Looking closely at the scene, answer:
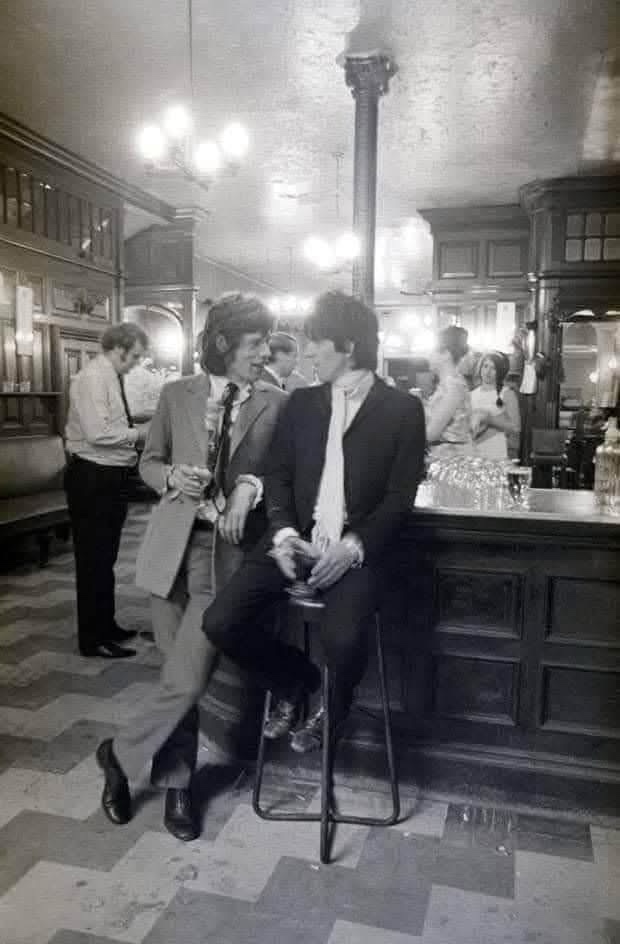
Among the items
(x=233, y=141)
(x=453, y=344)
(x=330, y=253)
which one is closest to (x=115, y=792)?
(x=453, y=344)

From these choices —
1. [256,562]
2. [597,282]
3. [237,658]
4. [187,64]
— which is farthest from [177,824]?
[597,282]

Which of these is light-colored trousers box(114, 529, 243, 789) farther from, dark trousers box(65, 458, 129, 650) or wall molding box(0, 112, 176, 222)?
wall molding box(0, 112, 176, 222)

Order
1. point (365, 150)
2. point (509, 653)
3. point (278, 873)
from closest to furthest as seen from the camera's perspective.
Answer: point (278, 873), point (509, 653), point (365, 150)

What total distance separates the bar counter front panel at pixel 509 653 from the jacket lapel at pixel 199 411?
32.1 inches

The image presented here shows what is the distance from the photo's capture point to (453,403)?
4379mm

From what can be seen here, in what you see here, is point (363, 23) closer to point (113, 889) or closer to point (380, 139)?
point (380, 139)

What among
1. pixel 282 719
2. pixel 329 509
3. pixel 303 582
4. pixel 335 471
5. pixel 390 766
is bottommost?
pixel 390 766

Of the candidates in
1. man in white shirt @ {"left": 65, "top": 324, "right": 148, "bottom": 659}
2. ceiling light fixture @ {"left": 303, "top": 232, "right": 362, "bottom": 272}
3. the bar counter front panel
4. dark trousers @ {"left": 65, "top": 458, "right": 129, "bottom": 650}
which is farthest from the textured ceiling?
the bar counter front panel

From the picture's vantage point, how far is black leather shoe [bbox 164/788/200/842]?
272cm

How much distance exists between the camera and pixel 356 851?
105 inches

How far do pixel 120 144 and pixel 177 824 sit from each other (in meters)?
6.82

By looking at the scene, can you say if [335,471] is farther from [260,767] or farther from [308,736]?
[260,767]

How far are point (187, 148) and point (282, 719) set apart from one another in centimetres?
458

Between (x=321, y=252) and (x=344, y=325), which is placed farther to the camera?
(x=321, y=252)
